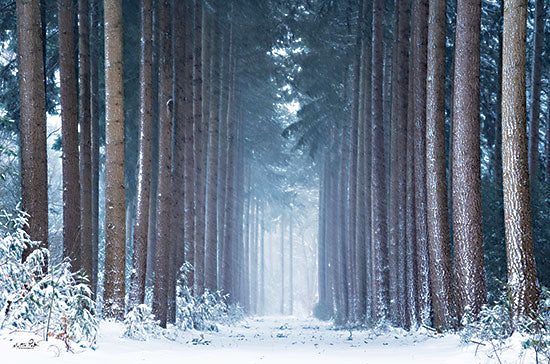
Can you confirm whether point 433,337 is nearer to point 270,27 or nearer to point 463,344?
point 463,344

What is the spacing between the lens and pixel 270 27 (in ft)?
70.5

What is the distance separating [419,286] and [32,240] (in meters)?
7.90

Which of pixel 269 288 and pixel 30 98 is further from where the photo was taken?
pixel 269 288

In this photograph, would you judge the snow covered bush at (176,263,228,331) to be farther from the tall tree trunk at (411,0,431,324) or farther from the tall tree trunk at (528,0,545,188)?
the tall tree trunk at (528,0,545,188)

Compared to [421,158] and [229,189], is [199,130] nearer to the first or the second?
[421,158]

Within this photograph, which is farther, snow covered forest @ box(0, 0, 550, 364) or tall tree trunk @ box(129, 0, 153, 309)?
tall tree trunk @ box(129, 0, 153, 309)

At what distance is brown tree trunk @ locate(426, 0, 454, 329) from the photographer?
11.6 metres

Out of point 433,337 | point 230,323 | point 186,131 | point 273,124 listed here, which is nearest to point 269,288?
point 273,124

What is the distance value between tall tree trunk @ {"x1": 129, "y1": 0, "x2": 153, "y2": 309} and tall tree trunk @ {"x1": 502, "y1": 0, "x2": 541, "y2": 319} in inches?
266

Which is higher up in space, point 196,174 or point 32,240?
point 196,174

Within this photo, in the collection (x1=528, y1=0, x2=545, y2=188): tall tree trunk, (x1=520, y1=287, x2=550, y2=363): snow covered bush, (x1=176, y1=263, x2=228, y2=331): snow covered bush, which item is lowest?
(x1=176, y1=263, x2=228, y2=331): snow covered bush

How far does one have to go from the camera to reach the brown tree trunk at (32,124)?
9.62 meters

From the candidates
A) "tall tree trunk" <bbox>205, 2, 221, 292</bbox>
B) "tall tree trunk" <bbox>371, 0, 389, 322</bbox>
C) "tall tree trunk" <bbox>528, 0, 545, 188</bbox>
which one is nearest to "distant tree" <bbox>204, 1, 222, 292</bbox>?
"tall tree trunk" <bbox>205, 2, 221, 292</bbox>

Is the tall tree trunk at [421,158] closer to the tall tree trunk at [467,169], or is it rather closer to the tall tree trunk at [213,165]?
the tall tree trunk at [467,169]
